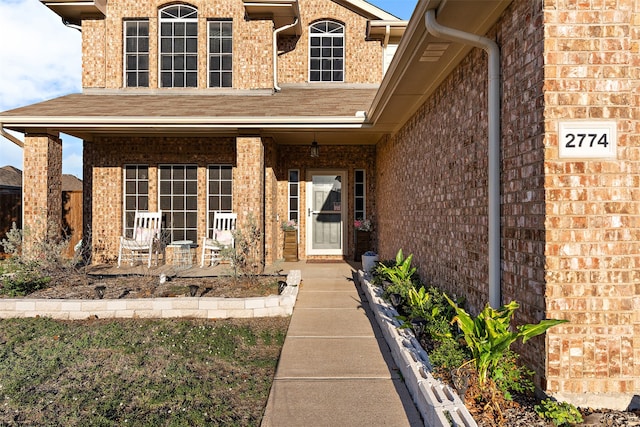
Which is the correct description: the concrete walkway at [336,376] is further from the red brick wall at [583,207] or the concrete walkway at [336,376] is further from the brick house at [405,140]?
the red brick wall at [583,207]

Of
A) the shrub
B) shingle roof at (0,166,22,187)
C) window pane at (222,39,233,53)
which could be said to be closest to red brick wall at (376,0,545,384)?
the shrub

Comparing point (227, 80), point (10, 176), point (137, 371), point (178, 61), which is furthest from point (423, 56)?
point (10, 176)

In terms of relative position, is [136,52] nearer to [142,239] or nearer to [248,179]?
[142,239]

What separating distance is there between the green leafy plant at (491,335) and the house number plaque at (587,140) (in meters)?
1.06

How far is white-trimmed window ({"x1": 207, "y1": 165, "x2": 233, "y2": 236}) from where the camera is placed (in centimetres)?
904

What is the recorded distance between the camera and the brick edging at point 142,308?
5.03 m

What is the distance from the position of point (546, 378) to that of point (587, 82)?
190 centimetres

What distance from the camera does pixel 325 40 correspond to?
34.1 ft

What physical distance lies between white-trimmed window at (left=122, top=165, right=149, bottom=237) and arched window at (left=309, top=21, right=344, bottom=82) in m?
4.70

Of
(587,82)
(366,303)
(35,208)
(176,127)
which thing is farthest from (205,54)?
(587,82)

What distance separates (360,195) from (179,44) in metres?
5.48

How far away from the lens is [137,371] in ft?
11.4

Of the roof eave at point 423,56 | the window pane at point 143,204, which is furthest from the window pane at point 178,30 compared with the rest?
the roof eave at point 423,56

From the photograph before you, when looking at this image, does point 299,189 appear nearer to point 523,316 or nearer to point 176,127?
point 176,127
